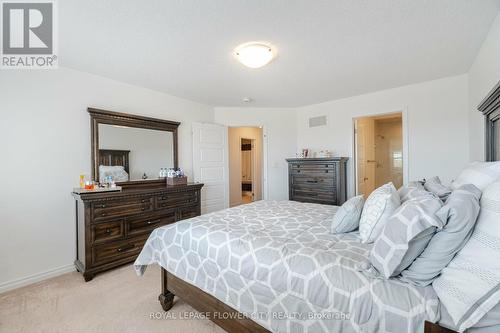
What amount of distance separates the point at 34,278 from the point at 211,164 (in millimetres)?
2742

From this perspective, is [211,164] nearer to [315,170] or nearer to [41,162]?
[315,170]

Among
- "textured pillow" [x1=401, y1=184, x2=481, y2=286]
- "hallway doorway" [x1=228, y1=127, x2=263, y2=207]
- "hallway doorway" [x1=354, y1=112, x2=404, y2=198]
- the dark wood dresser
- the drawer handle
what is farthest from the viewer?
"hallway doorway" [x1=228, y1=127, x2=263, y2=207]

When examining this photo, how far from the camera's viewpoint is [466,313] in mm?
838

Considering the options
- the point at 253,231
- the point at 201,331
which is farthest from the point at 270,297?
the point at 201,331

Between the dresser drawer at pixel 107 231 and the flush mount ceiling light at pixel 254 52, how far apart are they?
7.75ft

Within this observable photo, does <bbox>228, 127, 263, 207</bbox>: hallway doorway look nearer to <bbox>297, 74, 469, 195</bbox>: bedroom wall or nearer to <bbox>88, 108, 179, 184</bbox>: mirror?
<bbox>88, 108, 179, 184</bbox>: mirror

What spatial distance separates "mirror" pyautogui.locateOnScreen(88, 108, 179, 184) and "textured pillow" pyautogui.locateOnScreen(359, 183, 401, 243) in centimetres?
299

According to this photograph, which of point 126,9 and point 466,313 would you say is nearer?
point 466,313

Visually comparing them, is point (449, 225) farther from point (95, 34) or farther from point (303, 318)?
point (95, 34)

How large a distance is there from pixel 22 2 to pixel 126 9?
0.77 meters

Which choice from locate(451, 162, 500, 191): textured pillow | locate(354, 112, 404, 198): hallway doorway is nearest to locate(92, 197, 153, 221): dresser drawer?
locate(451, 162, 500, 191): textured pillow

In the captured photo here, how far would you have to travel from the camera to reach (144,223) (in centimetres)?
289

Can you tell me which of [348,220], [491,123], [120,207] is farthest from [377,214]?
[120,207]

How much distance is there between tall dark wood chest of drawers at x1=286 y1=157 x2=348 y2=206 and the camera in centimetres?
384
